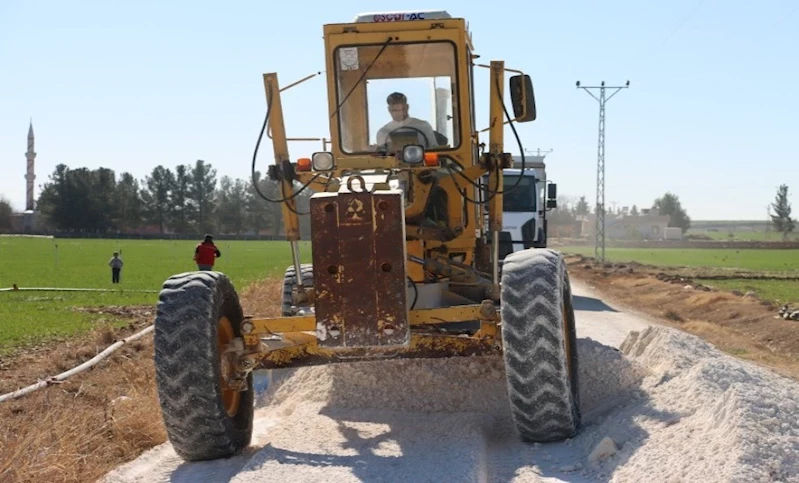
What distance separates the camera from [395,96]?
9.61m

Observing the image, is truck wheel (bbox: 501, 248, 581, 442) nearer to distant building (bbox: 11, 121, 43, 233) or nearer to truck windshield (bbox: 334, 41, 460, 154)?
truck windshield (bbox: 334, 41, 460, 154)

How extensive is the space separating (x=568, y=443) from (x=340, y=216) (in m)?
2.45

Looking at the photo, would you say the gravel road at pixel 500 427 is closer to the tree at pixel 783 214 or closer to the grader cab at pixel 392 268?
the grader cab at pixel 392 268

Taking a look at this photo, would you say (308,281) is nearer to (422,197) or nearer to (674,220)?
(422,197)

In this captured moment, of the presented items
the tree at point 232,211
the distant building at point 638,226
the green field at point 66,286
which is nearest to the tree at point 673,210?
the distant building at point 638,226

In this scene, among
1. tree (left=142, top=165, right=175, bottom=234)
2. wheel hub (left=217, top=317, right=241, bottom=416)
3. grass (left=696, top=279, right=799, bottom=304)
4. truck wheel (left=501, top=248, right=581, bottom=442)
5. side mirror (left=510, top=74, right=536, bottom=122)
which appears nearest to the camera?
truck wheel (left=501, top=248, right=581, bottom=442)

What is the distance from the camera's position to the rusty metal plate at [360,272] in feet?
23.0

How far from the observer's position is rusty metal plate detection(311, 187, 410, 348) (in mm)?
6996

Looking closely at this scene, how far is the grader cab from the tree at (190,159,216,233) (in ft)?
381

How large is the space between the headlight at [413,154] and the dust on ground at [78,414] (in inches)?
128

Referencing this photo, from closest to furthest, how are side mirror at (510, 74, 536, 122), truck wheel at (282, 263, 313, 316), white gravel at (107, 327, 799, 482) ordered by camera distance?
white gravel at (107, 327, 799, 482) < side mirror at (510, 74, 536, 122) < truck wheel at (282, 263, 313, 316)

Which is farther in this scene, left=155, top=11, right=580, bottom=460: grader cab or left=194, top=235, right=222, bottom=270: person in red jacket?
left=194, top=235, right=222, bottom=270: person in red jacket

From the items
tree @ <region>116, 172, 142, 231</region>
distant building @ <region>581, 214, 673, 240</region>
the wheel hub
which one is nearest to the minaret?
tree @ <region>116, 172, 142, 231</region>

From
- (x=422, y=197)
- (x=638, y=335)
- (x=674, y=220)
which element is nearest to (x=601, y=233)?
(x=638, y=335)
